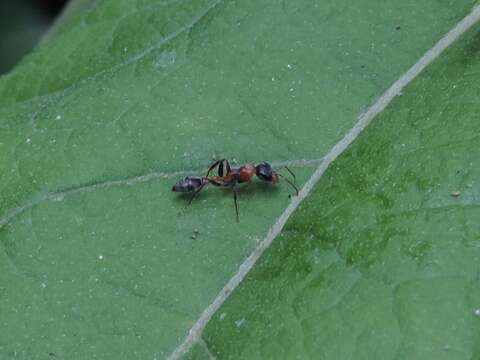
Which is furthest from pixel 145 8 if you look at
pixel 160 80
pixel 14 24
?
pixel 14 24

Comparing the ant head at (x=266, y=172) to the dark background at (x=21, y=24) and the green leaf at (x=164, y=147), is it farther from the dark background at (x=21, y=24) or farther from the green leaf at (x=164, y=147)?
the dark background at (x=21, y=24)

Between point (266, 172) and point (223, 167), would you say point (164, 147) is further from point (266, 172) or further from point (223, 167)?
point (266, 172)

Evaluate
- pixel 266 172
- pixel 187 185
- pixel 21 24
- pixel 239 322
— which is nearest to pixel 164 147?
pixel 187 185

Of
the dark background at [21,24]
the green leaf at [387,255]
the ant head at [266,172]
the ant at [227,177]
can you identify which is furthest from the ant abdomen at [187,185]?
the dark background at [21,24]

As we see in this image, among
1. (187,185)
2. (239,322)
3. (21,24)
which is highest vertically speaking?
(187,185)

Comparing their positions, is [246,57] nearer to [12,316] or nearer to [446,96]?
[446,96]

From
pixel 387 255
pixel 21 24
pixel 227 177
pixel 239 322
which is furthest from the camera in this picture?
pixel 21 24

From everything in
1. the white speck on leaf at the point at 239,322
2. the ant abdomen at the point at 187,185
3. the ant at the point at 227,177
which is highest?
the ant abdomen at the point at 187,185
